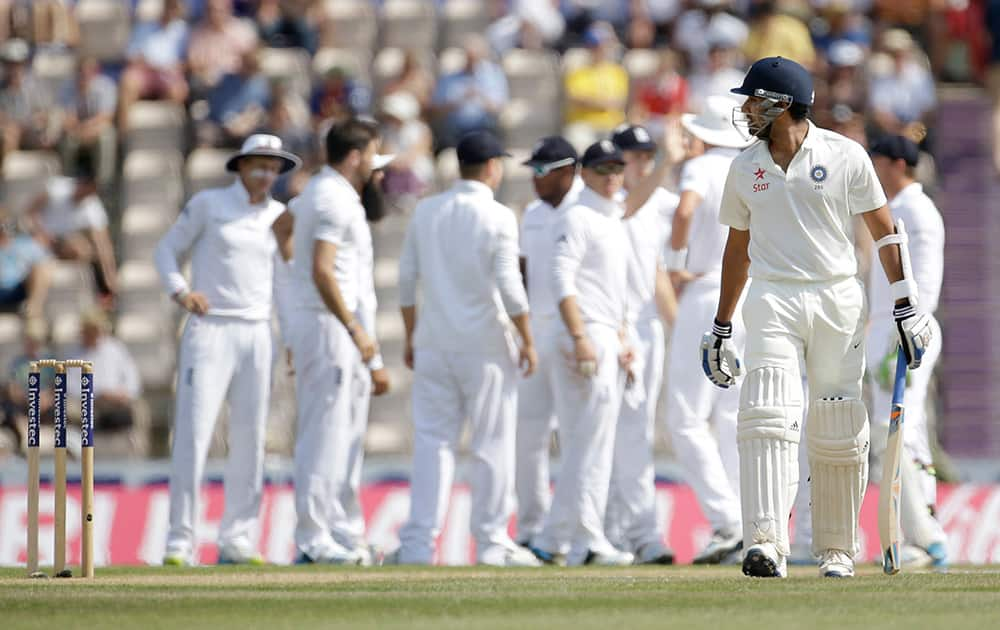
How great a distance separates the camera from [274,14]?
20.5 m

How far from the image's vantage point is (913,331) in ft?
28.6

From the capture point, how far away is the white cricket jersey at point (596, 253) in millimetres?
11578

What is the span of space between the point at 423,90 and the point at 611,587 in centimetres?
1125

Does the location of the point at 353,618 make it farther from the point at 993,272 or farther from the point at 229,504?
the point at 993,272

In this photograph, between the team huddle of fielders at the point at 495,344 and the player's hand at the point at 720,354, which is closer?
the player's hand at the point at 720,354

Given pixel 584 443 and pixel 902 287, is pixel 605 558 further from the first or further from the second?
pixel 902 287

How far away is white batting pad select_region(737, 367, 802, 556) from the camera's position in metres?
8.62

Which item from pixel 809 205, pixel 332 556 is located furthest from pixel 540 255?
pixel 809 205

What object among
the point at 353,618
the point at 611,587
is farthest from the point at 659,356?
the point at 353,618

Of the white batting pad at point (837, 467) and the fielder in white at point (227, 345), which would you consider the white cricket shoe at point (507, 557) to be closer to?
the fielder in white at point (227, 345)

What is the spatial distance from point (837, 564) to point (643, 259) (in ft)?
12.0

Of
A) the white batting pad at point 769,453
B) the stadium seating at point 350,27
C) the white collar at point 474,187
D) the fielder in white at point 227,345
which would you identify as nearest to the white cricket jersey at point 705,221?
the white collar at point 474,187

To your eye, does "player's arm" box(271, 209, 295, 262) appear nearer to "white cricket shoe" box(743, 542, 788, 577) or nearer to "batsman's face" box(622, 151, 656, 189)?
"batsman's face" box(622, 151, 656, 189)

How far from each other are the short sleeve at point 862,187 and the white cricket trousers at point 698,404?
2.79m
